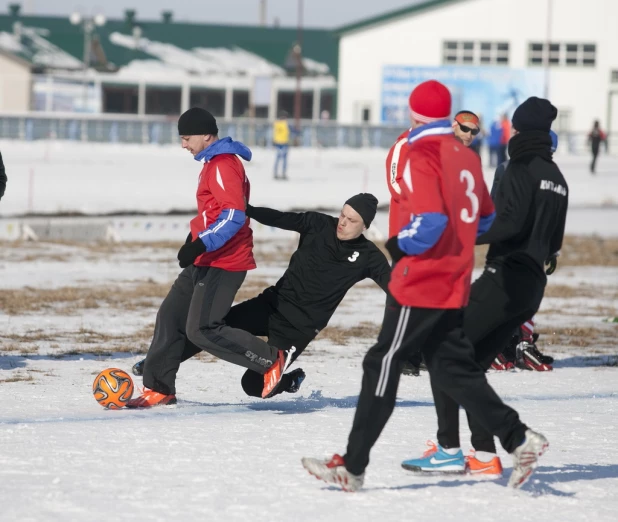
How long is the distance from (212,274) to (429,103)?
79.6 inches

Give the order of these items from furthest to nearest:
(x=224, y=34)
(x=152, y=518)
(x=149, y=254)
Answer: (x=224, y=34), (x=149, y=254), (x=152, y=518)

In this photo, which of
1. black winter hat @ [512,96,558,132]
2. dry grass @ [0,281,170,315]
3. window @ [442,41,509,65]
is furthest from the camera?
window @ [442,41,509,65]

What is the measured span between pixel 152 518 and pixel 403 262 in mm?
1325

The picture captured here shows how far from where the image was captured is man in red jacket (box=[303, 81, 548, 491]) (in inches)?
186

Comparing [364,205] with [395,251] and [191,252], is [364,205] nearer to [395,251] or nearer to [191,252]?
[191,252]

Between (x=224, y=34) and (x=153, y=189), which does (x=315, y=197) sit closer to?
(x=153, y=189)

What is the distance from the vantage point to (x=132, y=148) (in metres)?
40.0

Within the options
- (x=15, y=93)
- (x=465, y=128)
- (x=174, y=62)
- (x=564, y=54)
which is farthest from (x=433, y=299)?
(x=174, y=62)

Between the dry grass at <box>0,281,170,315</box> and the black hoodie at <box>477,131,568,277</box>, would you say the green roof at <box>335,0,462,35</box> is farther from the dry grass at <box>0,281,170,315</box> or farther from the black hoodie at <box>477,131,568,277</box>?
the black hoodie at <box>477,131,568,277</box>

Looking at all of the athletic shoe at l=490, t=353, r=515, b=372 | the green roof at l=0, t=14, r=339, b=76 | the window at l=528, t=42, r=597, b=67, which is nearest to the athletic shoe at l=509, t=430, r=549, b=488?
the athletic shoe at l=490, t=353, r=515, b=372

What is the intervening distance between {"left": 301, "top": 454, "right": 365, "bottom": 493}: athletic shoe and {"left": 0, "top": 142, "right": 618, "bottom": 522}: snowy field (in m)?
0.05

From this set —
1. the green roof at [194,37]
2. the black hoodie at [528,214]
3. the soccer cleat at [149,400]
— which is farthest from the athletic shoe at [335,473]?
the green roof at [194,37]

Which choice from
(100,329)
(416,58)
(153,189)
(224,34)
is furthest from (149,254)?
(224,34)

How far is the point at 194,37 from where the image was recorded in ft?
212
